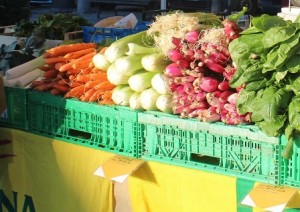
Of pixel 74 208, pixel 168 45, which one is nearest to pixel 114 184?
pixel 74 208

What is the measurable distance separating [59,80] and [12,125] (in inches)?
19.6

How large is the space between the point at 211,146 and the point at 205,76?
0.38 meters

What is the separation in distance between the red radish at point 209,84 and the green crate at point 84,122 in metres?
0.48

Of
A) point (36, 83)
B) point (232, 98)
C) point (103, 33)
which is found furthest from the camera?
point (103, 33)

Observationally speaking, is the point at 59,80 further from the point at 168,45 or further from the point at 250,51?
the point at 250,51

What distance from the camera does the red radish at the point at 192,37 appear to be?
3.36 meters

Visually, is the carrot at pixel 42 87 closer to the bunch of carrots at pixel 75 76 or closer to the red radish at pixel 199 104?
the bunch of carrots at pixel 75 76

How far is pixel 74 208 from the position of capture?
3824 mm

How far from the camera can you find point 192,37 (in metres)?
3.37

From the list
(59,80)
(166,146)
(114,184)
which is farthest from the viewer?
(59,80)

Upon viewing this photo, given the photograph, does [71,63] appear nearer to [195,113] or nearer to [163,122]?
[163,122]

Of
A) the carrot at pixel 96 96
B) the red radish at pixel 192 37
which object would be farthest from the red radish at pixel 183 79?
the carrot at pixel 96 96

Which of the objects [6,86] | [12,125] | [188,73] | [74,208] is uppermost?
[188,73]

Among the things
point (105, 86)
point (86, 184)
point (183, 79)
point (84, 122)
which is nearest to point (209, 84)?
point (183, 79)
